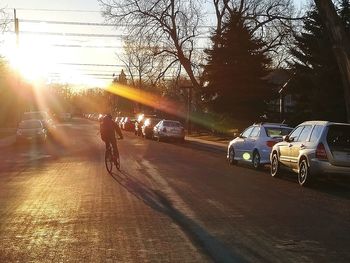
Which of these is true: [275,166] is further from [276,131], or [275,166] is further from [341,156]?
[341,156]

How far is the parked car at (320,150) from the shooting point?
1421 cm

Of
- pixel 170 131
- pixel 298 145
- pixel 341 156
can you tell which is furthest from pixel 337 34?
pixel 170 131

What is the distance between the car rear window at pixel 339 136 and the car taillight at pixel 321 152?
7.7 inches

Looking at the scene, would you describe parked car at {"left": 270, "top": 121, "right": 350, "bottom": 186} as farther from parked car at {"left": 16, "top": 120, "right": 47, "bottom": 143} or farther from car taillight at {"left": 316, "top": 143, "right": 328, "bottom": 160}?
parked car at {"left": 16, "top": 120, "right": 47, "bottom": 143}

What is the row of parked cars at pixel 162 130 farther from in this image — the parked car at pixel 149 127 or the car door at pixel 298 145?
the car door at pixel 298 145

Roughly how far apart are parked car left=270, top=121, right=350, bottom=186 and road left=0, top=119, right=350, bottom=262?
481mm

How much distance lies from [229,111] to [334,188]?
2590 cm

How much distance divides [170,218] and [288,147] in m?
7.09

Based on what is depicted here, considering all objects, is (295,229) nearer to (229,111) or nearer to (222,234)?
(222,234)

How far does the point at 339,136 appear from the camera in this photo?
577 inches

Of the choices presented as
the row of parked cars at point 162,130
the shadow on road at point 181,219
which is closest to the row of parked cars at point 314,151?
the shadow on road at point 181,219

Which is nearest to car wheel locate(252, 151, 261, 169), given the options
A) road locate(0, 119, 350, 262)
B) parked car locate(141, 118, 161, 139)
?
road locate(0, 119, 350, 262)

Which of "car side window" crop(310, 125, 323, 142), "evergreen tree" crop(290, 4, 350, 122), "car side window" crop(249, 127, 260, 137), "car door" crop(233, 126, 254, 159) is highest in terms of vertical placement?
"evergreen tree" crop(290, 4, 350, 122)

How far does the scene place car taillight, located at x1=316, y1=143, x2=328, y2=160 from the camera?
14.3 meters
